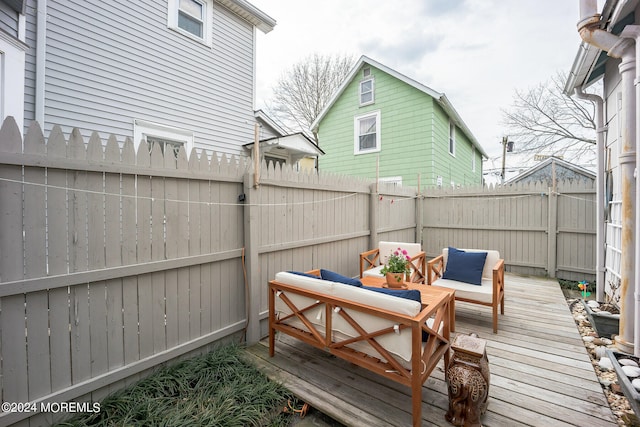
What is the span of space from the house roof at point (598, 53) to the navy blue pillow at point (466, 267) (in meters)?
2.86

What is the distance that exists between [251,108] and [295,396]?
684cm

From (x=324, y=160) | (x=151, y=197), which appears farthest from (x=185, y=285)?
(x=324, y=160)

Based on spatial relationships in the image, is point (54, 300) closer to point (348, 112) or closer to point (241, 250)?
point (241, 250)

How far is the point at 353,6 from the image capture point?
6.96 metres

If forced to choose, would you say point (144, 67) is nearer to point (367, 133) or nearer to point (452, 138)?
point (367, 133)

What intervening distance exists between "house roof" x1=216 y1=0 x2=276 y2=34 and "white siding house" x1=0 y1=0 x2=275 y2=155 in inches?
1.0

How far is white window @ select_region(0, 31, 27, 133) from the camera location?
3.33m

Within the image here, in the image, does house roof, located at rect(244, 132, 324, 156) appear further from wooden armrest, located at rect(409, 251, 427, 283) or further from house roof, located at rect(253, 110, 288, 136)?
wooden armrest, located at rect(409, 251, 427, 283)

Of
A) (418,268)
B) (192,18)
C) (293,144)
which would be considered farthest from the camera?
(293,144)

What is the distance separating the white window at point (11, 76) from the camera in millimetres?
3326

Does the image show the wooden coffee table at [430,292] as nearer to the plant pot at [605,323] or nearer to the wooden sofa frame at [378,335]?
the wooden sofa frame at [378,335]

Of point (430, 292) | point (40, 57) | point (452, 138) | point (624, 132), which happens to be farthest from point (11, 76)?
point (452, 138)

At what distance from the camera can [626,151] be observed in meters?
2.71

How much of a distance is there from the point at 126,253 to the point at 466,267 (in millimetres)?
4031
